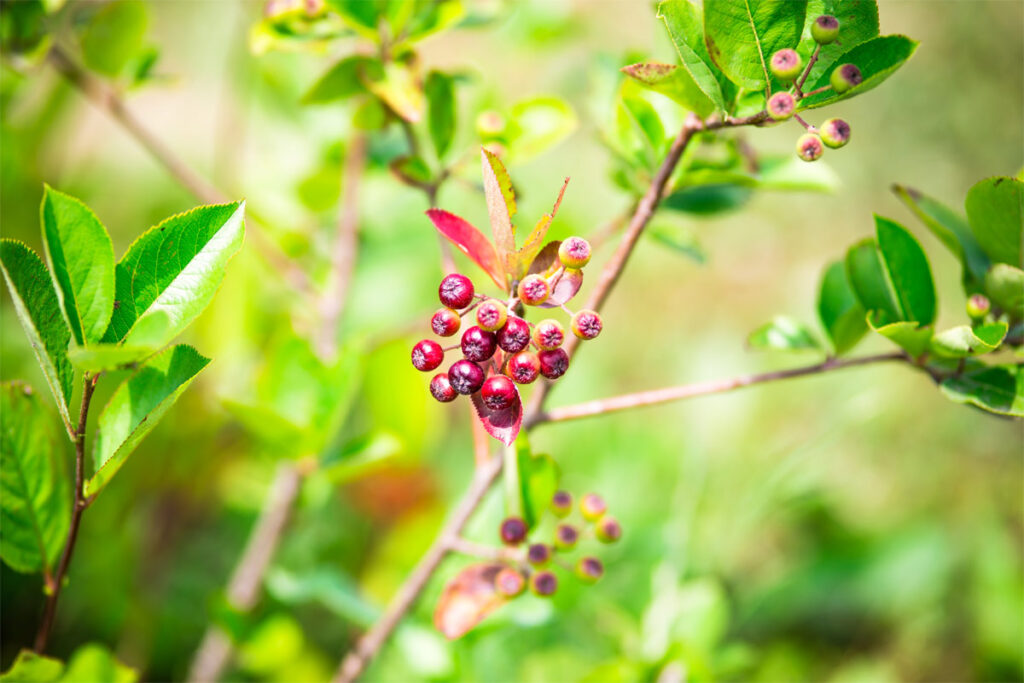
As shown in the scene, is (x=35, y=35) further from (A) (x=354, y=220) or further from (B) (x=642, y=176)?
(B) (x=642, y=176)

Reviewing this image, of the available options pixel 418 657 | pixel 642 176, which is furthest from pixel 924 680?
pixel 642 176

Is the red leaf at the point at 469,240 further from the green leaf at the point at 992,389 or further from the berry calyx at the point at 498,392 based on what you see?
the green leaf at the point at 992,389

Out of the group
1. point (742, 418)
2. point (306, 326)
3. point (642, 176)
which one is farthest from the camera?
point (742, 418)

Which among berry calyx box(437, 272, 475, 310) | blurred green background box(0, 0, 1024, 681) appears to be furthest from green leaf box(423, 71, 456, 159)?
berry calyx box(437, 272, 475, 310)

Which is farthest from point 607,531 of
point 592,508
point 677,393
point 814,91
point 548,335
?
point 814,91

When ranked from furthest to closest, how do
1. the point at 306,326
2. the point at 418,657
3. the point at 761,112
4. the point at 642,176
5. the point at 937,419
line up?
the point at 937,419 < the point at 306,326 < the point at 418,657 < the point at 642,176 < the point at 761,112
